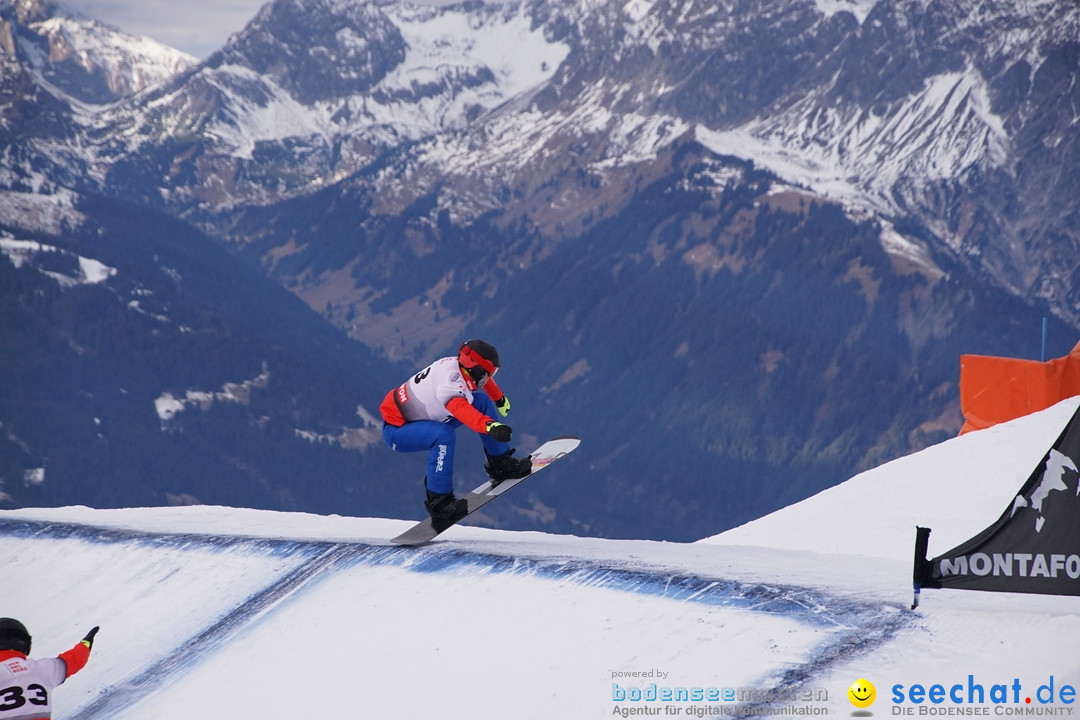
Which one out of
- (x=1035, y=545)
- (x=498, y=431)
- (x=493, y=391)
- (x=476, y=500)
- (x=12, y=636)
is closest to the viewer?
(x=1035, y=545)

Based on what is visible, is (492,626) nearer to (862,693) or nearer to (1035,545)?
(862,693)

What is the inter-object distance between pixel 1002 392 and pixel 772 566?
14757mm

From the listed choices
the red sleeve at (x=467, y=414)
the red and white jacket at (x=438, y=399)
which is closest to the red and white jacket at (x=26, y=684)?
the red and white jacket at (x=438, y=399)

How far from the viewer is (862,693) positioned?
8281 mm

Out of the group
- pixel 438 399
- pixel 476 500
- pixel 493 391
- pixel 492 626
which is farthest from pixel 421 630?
pixel 493 391

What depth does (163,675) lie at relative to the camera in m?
11.5

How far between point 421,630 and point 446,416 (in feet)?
9.29

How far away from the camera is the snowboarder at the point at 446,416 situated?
1265 cm

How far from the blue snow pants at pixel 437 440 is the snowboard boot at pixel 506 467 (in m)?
0.28

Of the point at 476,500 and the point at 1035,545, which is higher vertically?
the point at 476,500

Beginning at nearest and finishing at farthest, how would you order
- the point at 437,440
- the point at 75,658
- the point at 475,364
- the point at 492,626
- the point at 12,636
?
the point at 12,636
the point at 75,658
the point at 492,626
the point at 475,364
the point at 437,440

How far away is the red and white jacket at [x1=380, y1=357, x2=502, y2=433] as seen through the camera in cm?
1251

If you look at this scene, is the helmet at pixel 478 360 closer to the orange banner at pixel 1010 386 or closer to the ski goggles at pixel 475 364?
the ski goggles at pixel 475 364

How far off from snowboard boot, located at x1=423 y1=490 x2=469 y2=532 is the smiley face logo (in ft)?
17.9
